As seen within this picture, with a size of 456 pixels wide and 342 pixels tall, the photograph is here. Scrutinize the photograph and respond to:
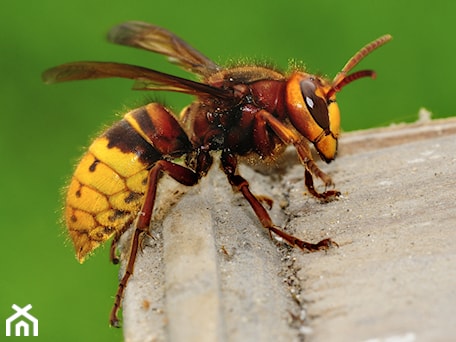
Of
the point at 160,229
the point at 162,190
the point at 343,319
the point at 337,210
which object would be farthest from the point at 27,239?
the point at 343,319

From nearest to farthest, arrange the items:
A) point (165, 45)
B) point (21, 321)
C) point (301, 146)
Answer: point (301, 146) → point (165, 45) → point (21, 321)

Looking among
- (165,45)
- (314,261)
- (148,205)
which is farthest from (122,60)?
(314,261)

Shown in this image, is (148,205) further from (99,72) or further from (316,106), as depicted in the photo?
(316,106)

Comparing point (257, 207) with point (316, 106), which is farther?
point (316, 106)

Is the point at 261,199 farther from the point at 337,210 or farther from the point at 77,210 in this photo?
the point at 77,210

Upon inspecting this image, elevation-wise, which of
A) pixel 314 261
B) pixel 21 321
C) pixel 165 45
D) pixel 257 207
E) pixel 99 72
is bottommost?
pixel 21 321

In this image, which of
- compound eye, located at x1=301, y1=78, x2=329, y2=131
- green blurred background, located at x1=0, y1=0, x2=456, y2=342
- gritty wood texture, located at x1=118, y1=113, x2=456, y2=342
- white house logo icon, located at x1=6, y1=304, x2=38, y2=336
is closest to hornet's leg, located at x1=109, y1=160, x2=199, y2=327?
gritty wood texture, located at x1=118, y1=113, x2=456, y2=342

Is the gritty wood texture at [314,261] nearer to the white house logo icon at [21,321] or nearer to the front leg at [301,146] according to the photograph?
the front leg at [301,146]
